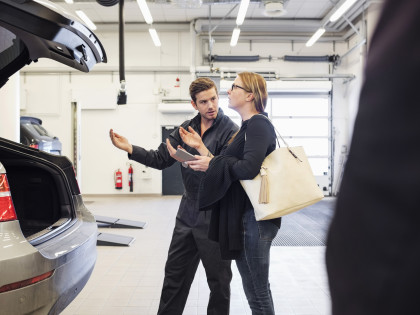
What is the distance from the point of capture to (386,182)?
0.36 meters

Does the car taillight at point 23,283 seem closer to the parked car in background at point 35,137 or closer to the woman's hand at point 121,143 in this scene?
the woman's hand at point 121,143

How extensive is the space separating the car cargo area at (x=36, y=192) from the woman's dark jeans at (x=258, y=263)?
3.99ft

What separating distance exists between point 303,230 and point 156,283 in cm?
341

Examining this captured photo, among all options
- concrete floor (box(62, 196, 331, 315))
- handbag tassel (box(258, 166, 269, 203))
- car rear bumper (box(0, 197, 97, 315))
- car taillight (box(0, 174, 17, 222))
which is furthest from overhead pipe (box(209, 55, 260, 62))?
car taillight (box(0, 174, 17, 222))

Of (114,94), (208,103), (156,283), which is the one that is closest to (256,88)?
(208,103)

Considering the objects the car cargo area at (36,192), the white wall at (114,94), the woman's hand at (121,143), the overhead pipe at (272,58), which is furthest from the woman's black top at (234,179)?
the overhead pipe at (272,58)

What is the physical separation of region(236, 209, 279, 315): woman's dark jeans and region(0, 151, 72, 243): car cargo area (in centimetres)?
122

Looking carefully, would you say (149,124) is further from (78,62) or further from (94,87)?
(78,62)

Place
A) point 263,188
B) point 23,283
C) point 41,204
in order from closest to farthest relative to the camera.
Answer: 1. point 23,283
2. point 263,188
3. point 41,204

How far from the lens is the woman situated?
180cm

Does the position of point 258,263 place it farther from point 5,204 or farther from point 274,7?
point 274,7

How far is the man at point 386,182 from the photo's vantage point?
351mm

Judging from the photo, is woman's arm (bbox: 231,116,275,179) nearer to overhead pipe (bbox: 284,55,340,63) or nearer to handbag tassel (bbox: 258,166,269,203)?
handbag tassel (bbox: 258,166,269,203)

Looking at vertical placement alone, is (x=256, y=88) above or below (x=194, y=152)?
above
